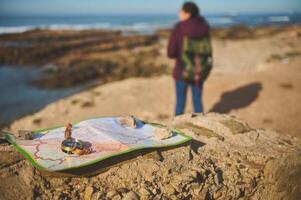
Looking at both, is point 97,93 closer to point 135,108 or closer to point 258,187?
point 135,108

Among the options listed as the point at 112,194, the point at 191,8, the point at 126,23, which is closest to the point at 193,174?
the point at 112,194

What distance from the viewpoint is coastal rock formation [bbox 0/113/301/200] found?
2.54 metres

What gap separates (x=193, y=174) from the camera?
288cm

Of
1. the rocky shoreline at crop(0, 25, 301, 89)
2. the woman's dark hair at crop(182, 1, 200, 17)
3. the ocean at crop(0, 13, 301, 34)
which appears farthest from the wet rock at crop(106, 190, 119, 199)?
the ocean at crop(0, 13, 301, 34)

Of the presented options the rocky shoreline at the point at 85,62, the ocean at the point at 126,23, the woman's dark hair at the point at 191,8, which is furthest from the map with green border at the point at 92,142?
the ocean at the point at 126,23

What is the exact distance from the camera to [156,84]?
34.4 ft

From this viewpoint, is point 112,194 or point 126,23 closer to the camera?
point 112,194

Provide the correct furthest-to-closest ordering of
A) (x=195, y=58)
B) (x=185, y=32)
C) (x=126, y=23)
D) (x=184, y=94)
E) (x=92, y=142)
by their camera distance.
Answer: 1. (x=126, y=23)
2. (x=184, y=94)
3. (x=195, y=58)
4. (x=185, y=32)
5. (x=92, y=142)

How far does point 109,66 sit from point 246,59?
6.97m

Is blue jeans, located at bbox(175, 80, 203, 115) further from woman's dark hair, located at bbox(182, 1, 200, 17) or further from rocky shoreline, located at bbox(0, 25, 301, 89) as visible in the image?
rocky shoreline, located at bbox(0, 25, 301, 89)

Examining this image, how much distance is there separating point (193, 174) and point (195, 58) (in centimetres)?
265

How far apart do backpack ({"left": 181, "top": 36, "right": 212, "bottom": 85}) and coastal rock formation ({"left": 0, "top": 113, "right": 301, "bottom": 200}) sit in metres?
1.48

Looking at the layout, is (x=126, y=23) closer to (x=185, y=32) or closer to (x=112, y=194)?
Answer: (x=185, y=32)

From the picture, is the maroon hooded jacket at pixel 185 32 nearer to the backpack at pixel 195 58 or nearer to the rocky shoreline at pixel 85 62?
the backpack at pixel 195 58
